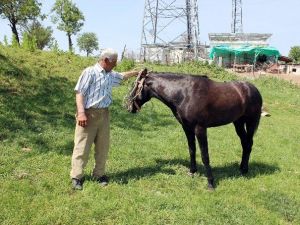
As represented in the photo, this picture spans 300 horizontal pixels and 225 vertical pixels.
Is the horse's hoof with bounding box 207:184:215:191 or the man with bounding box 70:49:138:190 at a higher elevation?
the man with bounding box 70:49:138:190

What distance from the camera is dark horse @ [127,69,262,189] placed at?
7.16 m

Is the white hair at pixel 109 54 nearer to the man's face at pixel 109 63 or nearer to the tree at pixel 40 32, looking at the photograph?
the man's face at pixel 109 63

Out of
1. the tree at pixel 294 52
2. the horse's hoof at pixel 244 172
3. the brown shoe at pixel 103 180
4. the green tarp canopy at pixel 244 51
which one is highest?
the green tarp canopy at pixel 244 51

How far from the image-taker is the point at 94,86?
6449 millimetres

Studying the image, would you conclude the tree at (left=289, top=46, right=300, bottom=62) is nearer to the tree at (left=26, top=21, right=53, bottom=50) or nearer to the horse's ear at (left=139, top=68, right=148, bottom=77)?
the tree at (left=26, top=21, right=53, bottom=50)

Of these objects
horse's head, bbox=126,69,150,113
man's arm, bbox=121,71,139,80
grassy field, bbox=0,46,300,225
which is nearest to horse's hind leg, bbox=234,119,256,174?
grassy field, bbox=0,46,300,225

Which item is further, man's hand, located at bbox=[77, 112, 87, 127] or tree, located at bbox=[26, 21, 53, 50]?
tree, located at bbox=[26, 21, 53, 50]

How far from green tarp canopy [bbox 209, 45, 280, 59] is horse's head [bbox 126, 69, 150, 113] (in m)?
Answer: 38.4

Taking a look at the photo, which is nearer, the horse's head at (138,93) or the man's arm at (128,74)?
the man's arm at (128,74)

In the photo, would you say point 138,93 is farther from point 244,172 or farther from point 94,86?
point 244,172

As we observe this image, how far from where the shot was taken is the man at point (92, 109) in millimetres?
6320

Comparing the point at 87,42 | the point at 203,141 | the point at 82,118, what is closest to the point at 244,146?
the point at 203,141

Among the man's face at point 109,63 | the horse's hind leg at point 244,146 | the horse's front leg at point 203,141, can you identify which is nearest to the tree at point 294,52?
the horse's hind leg at point 244,146

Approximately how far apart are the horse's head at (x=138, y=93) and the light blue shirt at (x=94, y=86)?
90 centimetres
